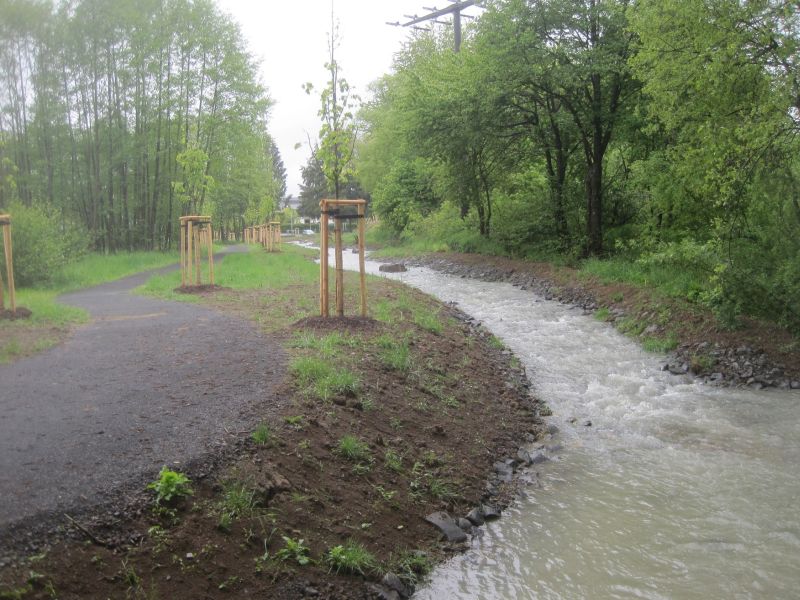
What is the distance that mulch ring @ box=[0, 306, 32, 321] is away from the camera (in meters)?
10.9

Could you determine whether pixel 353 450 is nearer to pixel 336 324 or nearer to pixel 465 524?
pixel 465 524

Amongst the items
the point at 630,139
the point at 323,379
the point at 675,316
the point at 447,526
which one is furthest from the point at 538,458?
the point at 630,139

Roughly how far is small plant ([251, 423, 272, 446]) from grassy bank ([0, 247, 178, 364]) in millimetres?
4239

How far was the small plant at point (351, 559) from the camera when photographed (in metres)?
4.31

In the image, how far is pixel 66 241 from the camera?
1828cm

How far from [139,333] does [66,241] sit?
35.6 ft

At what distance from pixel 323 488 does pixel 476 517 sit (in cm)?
147

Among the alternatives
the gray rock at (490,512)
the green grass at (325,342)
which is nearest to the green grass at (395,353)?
the green grass at (325,342)

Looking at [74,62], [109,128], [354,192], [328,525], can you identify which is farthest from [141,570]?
[354,192]

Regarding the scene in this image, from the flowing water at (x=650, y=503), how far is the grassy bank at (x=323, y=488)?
539 mm

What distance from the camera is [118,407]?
5.82 meters

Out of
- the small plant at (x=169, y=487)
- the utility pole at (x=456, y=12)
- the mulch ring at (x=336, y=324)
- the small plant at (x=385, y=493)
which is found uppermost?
the utility pole at (x=456, y=12)

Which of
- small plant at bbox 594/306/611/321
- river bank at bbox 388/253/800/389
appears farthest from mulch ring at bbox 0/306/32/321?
small plant at bbox 594/306/611/321

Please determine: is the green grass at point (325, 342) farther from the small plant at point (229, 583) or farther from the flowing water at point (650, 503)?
the small plant at point (229, 583)
